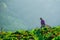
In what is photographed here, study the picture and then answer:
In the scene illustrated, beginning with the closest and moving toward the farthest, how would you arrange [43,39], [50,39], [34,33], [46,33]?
[50,39]
[43,39]
[46,33]
[34,33]

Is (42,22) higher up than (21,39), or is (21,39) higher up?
(42,22)

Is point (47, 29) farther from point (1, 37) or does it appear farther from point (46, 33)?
point (1, 37)

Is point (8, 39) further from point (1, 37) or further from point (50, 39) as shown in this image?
point (50, 39)

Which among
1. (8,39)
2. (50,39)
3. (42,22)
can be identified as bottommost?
(50,39)

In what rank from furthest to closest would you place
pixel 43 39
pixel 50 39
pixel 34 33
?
pixel 34 33, pixel 43 39, pixel 50 39

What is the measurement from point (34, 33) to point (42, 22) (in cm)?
328

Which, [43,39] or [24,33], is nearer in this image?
[43,39]

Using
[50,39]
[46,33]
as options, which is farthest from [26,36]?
[50,39]

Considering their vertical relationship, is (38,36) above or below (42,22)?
below

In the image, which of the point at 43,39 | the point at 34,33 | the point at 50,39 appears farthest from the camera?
the point at 34,33

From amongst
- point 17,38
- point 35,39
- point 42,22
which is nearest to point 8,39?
point 17,38

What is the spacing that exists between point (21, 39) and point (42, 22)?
6.71m

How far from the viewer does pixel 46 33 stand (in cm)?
5350

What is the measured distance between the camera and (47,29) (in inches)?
2248
